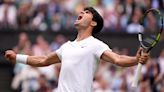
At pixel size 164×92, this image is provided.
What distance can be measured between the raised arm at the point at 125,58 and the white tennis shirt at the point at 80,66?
0.33 ft

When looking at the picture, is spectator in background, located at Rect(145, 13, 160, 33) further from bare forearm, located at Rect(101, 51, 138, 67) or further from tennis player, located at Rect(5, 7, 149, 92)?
bare forearm, located at Rect(101, 51, 138, 67)

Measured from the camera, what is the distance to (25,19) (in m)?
16.0

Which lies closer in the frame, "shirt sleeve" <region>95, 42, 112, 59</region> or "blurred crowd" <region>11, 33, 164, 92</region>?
"shirt sleeve" <region>95, 42, 112, 59</region>

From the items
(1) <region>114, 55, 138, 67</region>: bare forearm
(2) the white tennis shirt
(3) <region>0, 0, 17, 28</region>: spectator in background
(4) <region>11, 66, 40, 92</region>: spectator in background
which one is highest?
(1) <region>114, 55, 138, 67</region>: bare forearm

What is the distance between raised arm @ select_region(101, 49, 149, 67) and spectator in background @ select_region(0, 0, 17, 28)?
321 inches

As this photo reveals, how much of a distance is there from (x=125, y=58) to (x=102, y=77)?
6.45 meters

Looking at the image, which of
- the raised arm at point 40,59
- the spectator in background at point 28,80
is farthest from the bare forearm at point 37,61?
the spectator in background at point 28,80

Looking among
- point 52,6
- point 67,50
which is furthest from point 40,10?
point 67,50

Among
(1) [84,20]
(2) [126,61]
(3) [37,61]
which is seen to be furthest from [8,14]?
(2) [126,61]

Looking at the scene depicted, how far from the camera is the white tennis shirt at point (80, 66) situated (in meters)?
7.94

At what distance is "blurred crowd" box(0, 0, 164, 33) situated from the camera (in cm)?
1552

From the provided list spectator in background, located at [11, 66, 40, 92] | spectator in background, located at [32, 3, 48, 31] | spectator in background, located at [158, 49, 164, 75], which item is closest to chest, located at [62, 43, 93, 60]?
spectator in background, located at [11, 66, 40, 92]

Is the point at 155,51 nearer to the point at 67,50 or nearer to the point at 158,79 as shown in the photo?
the point at 158,79

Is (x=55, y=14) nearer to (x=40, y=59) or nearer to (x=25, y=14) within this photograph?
(x=25, y=14)
